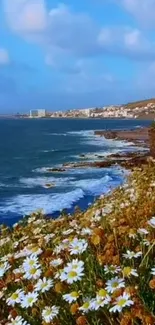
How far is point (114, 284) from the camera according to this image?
→ 2414 mm

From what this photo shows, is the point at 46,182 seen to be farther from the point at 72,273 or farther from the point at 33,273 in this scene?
the point at 72,273

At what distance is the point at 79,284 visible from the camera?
2.65 m

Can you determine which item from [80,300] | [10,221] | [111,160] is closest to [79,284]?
[80,300]

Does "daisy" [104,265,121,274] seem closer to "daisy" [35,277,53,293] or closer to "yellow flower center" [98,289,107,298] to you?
"yellow flower center" [98,289,107,298]

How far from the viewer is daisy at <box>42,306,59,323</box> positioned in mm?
2397

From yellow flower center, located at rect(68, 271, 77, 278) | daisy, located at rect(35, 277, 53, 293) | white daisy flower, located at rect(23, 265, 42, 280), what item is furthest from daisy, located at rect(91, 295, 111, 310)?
white daisy flower, located at rect(23, 265, 42, 280)

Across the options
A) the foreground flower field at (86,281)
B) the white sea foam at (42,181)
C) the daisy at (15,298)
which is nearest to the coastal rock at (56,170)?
the white sea foam at (42,181)

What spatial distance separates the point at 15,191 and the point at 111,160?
1642 cm

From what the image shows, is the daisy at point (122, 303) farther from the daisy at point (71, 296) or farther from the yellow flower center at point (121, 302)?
the daisy at point (71, 296)

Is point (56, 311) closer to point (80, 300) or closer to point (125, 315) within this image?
point (80, 300)

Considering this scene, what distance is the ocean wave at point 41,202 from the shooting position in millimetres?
24308

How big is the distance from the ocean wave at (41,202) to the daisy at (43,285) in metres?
20.5

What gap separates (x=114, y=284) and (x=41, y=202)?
24.0 m

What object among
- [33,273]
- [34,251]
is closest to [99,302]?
[33,273]
